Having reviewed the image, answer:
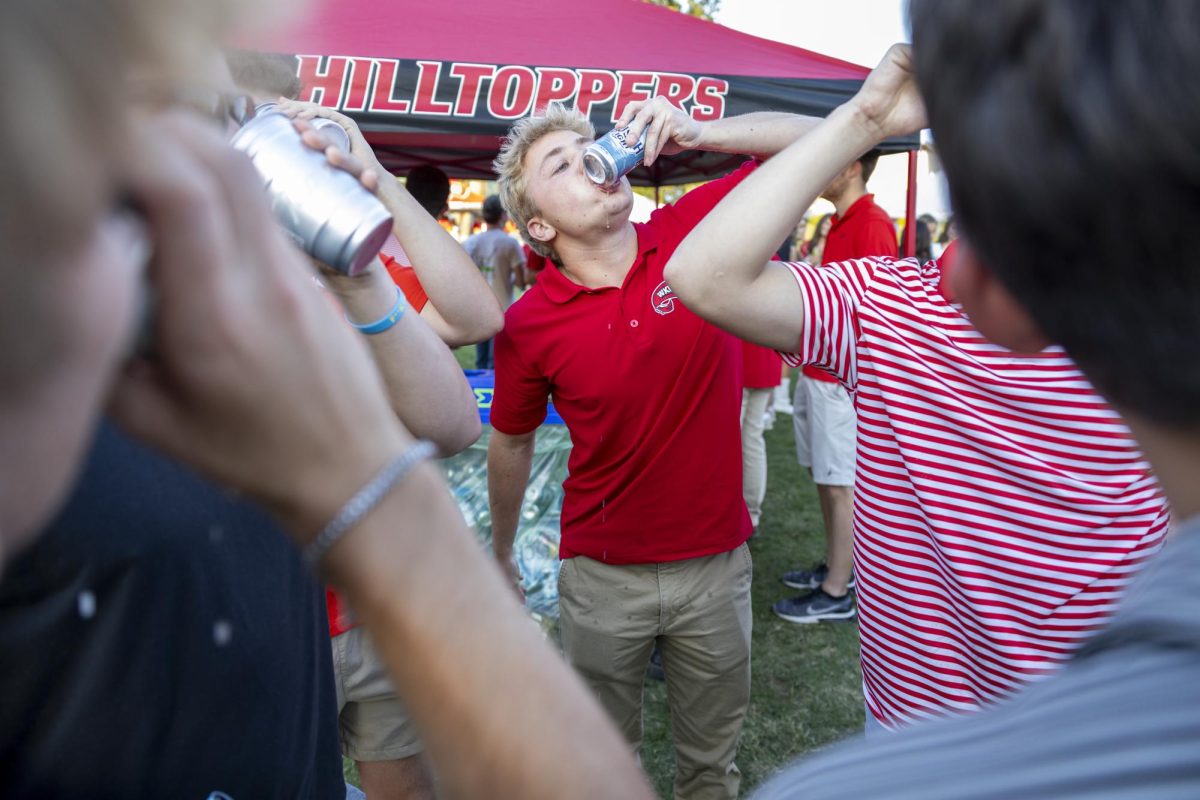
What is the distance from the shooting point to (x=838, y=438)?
4.74 meters

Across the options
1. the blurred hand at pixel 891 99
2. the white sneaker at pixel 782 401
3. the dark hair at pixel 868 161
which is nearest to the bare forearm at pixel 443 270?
the blurred hand at pixel 891 99

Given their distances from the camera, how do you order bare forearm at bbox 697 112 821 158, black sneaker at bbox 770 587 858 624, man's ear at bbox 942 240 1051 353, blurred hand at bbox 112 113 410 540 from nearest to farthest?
blurred hand at bbox 112 113 410 540
man's ear at bbox 942 240 1051 353
bare forearm at bbox 697 112 821 158
black sneaker at bbox 770 587 858 624

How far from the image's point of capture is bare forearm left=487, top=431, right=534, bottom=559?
9.59ft

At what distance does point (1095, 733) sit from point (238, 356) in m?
0.58

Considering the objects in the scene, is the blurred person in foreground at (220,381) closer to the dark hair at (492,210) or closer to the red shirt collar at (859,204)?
the red shirt collar at (859,204)

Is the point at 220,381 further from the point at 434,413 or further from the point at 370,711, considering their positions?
the point at 370,711

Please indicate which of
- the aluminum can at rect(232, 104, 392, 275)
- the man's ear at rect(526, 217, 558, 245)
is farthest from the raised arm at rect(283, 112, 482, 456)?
the man's ear at rect(526, 217, 558, 245)

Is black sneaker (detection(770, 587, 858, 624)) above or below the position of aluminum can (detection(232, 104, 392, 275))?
below

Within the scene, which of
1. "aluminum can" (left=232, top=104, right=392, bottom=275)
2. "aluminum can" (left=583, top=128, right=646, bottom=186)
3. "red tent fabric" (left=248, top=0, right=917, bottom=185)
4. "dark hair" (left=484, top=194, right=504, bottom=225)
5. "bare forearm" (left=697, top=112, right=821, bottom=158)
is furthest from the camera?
"dark hair" (left=484, top=194, right=504, bottom=225)

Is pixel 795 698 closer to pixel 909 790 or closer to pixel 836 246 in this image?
pixel 836 246

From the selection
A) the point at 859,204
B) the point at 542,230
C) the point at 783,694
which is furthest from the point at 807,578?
the point at 542,230

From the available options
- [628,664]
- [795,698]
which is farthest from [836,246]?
[628,664]

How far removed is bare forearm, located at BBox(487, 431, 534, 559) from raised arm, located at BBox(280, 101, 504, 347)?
468 mm

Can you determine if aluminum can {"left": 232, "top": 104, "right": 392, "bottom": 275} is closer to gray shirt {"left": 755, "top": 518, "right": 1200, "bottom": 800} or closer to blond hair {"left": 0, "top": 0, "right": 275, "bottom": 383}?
blond hair {"left": 0, "top": 0, "right": 275, "bottom": 383}
